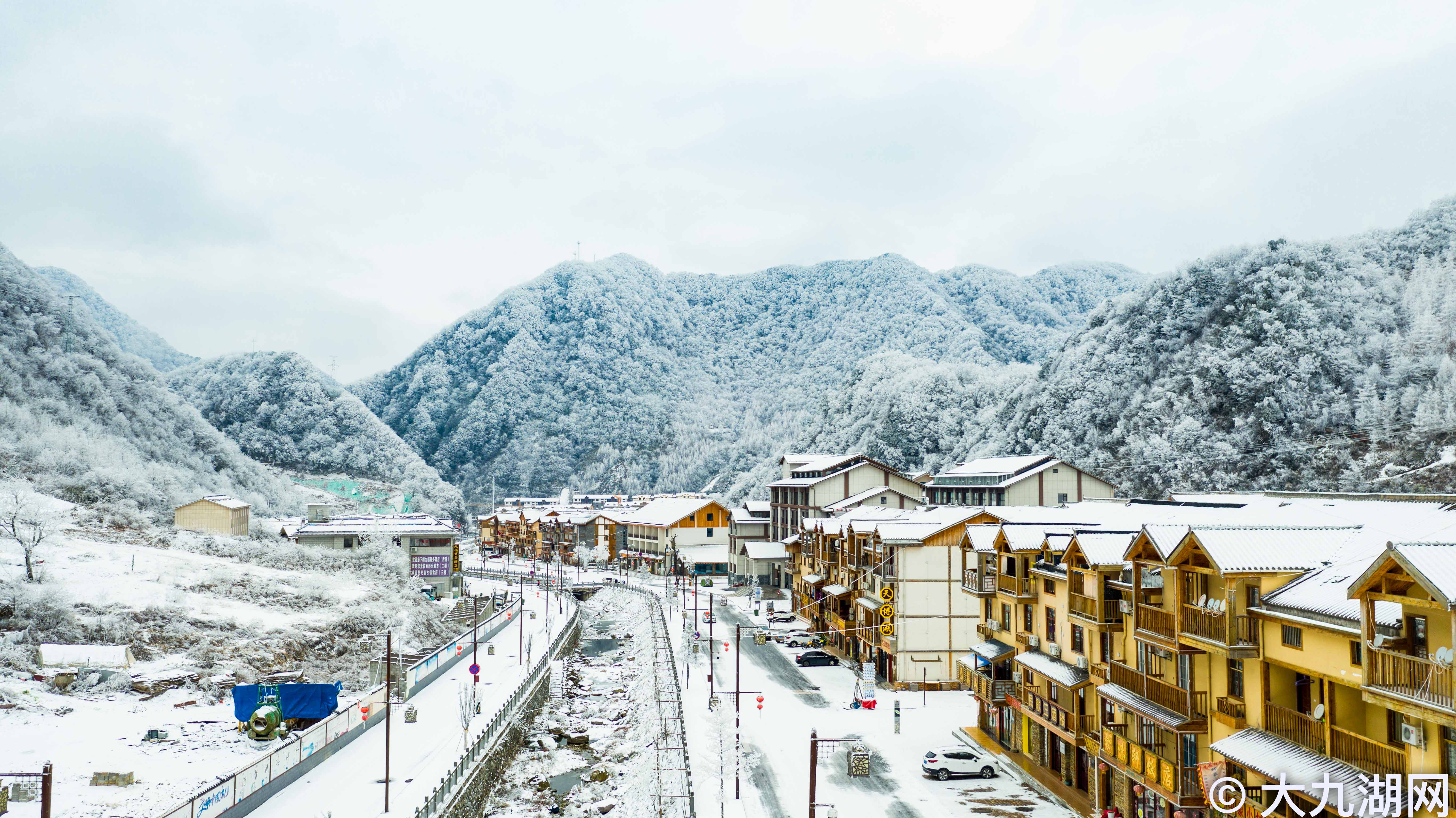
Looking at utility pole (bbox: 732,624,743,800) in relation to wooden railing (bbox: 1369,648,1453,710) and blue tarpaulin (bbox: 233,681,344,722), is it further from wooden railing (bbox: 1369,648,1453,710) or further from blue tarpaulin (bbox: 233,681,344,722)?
wooden railing (bbox: 1369,648,1453,710)

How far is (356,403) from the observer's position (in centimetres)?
17925

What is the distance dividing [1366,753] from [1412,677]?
8.89 ft

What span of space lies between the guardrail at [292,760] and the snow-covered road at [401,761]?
0.29 metres

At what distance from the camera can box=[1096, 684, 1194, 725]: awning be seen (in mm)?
19969

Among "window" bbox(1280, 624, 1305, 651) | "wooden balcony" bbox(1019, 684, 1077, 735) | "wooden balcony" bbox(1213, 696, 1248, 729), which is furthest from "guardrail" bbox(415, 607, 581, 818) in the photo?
"window" bbox(1280, 624, 1305, 651)

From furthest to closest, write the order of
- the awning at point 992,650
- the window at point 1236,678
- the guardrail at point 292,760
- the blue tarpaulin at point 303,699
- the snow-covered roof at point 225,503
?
the snow-covered roof at point 225,503 → the awning at point 992,650 → the blue tarpaulin at point 303,699 → the guardrail at point 292,760 → the window at point 1236,678

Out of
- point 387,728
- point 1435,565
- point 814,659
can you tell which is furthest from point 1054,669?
point 814,659

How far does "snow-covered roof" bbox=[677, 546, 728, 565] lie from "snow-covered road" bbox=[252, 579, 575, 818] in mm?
45340

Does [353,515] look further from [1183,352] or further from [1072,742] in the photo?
[1183,352]

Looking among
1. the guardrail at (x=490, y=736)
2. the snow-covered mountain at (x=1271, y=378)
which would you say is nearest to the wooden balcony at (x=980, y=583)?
the guardrail at (x=490, y=736)

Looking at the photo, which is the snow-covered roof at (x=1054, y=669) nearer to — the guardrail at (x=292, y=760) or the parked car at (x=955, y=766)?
the parked car at (x=955, y=766)

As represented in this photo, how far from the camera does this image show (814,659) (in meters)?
47.3

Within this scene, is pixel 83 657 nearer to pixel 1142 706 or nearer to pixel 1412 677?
pixel 1142 706

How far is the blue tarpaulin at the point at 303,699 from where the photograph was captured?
31547 mm
